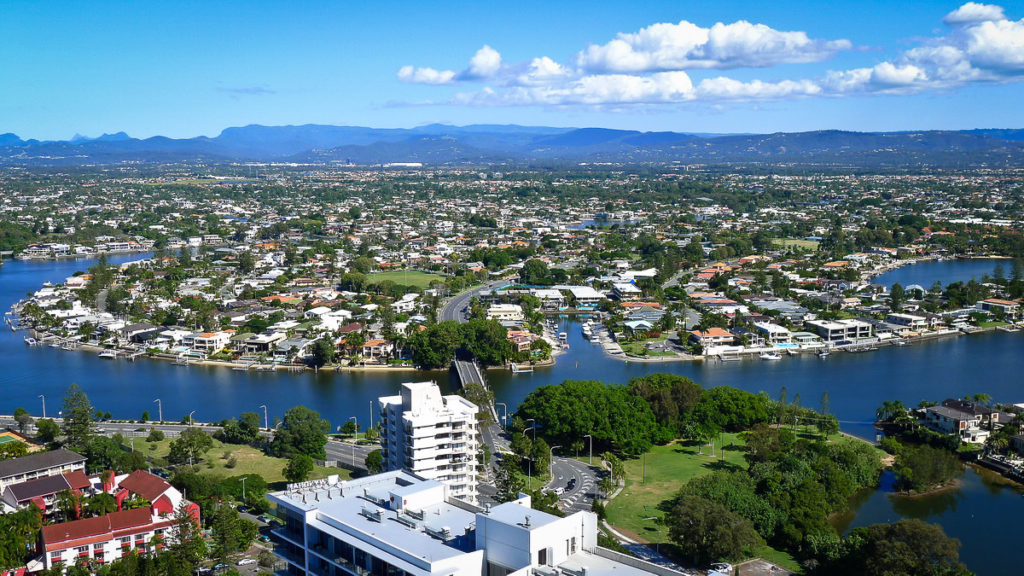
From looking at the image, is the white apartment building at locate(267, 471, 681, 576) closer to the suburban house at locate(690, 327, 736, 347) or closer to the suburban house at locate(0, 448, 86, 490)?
the suburban house at locate(0, 448, 86, 490)

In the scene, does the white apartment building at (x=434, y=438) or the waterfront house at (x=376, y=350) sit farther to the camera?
the waterfront house at (x=376, y=350)

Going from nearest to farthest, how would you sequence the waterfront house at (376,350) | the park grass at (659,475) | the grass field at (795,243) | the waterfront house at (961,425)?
A: 1. the park grass at (659,475)
2. the waterfront house at (961,425)
3. the waterfront house at (376,350)
4. the grass field at (795,243)

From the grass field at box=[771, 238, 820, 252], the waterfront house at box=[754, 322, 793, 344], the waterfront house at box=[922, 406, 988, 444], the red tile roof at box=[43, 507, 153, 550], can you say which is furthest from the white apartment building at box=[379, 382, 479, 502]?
the grass field at box=[771, 238, 820, 252]

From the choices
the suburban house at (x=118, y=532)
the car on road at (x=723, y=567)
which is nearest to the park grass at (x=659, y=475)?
the car on road at (x=723, y=567)

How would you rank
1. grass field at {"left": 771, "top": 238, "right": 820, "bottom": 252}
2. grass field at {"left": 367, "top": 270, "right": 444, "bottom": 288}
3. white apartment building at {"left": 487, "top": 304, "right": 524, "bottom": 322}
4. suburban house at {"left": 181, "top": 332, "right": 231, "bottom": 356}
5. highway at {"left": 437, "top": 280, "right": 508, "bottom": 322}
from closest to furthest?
suburban house at {"left": 181, "top": 332, "right": 231, "bottom": 356} < white apartment building at {"left": 487, "top": 304, "right": 524, "bottom": 322} < highway at {"left": 437, "top": 280, "right": 508, "bottom": 322} < grass field at {"left": 367, "top": 270, "right": 444, "bottom": 288} < grass field at {"left": 771, "top": 238, "right": 820, "bottom": 252}

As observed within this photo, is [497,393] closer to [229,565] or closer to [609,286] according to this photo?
[229,565]

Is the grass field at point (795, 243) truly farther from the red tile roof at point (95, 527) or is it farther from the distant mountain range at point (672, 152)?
the distant mountain range at point (672, 152)

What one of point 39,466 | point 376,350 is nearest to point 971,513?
point 39,466
